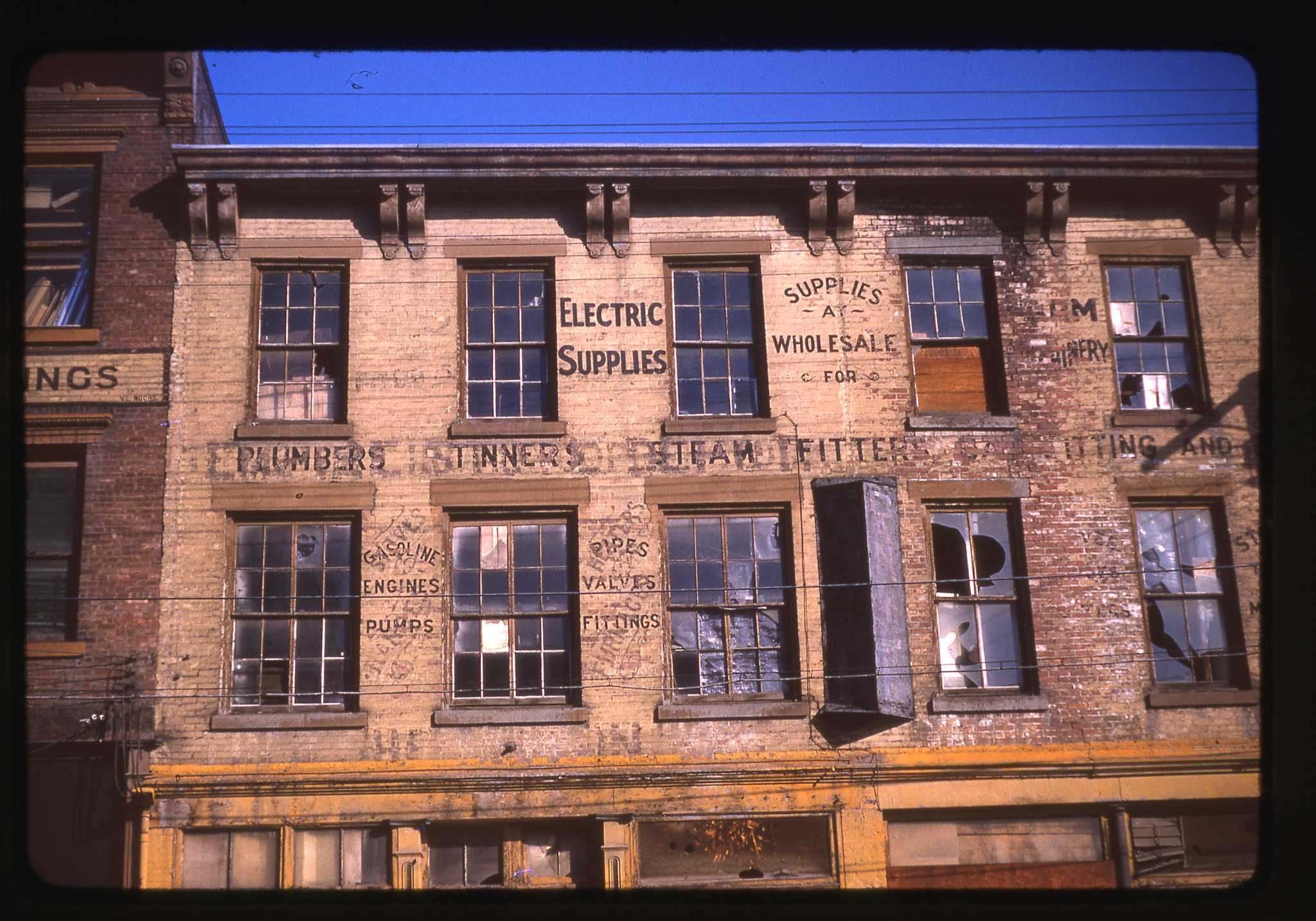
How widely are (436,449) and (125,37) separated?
17.7 ft

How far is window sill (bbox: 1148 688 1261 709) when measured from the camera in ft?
34.7

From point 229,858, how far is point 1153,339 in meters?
9.97

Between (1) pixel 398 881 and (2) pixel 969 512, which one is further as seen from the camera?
(2) pixel 969 512

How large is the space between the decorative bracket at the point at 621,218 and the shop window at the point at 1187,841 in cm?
715

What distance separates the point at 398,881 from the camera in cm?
987

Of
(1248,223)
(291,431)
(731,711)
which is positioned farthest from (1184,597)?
(291,431)

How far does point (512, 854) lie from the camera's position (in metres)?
10.2

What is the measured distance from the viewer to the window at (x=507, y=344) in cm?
1133

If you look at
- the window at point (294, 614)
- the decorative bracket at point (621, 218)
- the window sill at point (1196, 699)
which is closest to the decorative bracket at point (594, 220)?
the decorative bracket at point (621, 218)

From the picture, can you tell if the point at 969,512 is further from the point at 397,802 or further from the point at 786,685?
the point at 397,802

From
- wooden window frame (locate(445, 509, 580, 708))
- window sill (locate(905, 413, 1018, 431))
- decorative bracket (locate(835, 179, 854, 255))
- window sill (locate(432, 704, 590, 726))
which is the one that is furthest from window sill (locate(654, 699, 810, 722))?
decorative bracket (locate(835, 179, 854, 255))

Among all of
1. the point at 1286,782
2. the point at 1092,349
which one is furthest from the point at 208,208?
the point at 1286,782

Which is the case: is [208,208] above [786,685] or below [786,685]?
above

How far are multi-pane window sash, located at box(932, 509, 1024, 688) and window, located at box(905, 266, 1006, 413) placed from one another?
1.16 m
